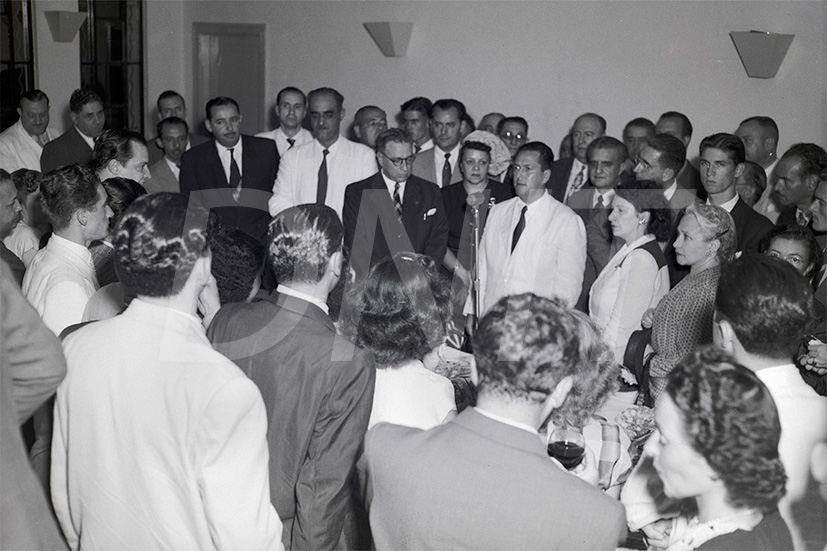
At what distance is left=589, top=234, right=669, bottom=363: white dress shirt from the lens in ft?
11.4

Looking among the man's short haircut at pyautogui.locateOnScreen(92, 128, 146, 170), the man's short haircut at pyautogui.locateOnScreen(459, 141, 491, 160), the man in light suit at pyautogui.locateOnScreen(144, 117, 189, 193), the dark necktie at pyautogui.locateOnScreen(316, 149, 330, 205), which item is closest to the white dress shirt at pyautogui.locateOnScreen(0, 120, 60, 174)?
the man in light suit at pyautogui.locateOnScreen(144, 117, 189, 193)

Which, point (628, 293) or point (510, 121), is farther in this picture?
point (510, 121)

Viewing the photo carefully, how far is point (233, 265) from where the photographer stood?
8.37 feet

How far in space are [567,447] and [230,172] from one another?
12.8 ft

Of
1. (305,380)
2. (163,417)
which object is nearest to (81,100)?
(305,380)

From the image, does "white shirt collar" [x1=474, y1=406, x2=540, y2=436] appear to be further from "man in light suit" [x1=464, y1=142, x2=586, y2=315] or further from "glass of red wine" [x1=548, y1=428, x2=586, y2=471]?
"man in light suit" [x1=464, y1=142, x2=586, y2=315]

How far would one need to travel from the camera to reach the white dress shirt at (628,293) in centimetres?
348

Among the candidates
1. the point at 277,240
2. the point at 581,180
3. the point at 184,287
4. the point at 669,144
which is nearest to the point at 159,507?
the point at 184,287

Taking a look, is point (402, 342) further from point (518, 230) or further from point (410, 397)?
point (518, 230)

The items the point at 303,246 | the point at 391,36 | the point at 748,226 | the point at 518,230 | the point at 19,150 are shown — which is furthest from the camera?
the point at 391,36

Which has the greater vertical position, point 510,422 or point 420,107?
point 420,107

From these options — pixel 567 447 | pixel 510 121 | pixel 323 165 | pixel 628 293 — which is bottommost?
pixel 567 447

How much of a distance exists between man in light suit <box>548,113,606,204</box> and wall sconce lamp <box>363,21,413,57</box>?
2.25 metres

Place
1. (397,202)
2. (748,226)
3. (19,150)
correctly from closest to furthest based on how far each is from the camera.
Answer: (748,226)
(397,202)
(19,150)
